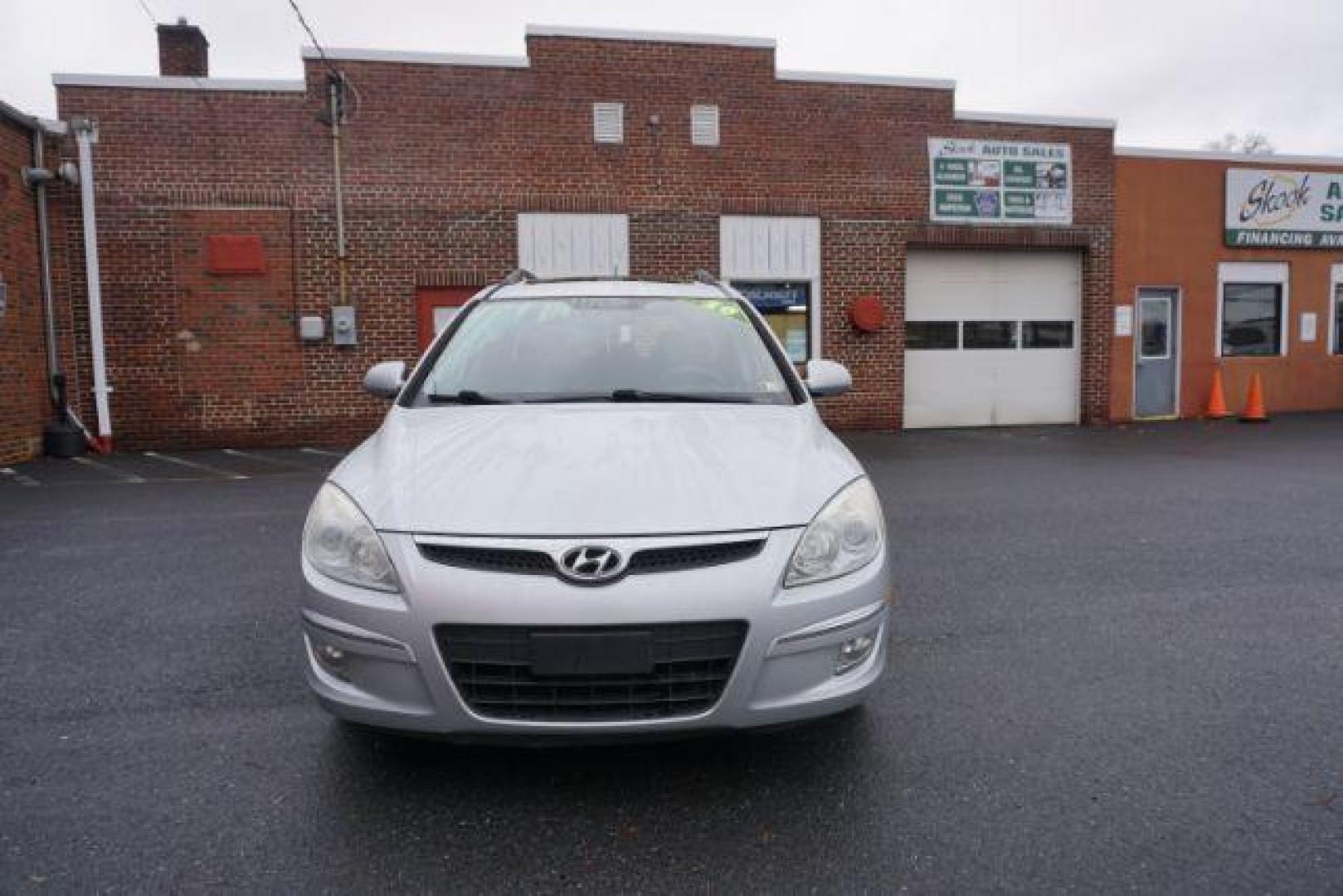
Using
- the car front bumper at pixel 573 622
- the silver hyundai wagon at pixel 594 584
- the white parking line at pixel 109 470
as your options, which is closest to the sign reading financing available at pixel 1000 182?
the white parking line at pixel 109 470

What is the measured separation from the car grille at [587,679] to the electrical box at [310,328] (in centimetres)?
1087

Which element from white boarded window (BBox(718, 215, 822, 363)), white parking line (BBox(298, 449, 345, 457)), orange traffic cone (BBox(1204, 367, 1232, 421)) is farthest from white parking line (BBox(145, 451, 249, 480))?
orange traffic cone (BBox(1204, 367, 1232, 421))

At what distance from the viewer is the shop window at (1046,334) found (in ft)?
49.6

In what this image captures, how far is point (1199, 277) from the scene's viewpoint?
52.6ft

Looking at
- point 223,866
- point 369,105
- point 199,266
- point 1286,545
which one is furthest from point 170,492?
point 1286,545

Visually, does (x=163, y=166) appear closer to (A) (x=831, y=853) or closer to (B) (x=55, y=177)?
(B) (x=55, y=177)

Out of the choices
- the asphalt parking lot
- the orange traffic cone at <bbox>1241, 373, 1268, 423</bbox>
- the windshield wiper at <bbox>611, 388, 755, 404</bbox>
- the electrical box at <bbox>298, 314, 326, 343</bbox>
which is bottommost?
the asphalt parking lot

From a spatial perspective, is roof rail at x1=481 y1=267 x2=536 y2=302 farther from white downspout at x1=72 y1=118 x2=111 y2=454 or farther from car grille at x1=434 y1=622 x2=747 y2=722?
white downspout at x1=72 y1=118 x2=111 y2=454

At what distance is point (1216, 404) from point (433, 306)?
1341 cm

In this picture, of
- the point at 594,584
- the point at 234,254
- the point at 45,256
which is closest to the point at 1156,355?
→ the point at 234,254

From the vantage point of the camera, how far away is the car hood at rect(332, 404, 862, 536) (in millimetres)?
2490

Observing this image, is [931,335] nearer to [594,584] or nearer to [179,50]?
[179,50]

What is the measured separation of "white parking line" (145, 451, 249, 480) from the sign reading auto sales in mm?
16396

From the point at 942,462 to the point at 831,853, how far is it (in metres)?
8.59
